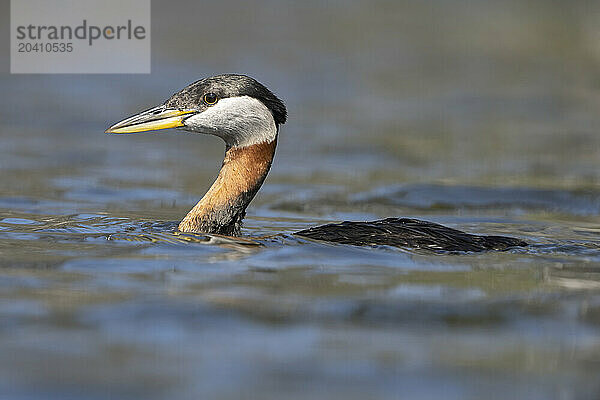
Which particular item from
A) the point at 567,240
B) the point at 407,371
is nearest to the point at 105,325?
the point at 407,371

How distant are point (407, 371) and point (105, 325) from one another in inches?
73.1

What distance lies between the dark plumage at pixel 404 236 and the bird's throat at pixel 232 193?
0.69 metres

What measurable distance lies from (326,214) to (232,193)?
3.10 m

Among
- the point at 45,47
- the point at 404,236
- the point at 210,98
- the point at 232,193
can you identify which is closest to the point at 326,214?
the point at 232,193

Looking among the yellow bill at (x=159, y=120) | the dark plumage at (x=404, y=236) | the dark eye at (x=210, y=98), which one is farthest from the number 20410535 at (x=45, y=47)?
the dark plumage at (x=404, y=236)

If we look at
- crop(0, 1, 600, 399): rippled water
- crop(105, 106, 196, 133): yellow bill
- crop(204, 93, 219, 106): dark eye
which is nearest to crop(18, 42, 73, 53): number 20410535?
crop(0, 1, 600, 399): rippled water

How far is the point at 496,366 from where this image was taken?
5.84 meters

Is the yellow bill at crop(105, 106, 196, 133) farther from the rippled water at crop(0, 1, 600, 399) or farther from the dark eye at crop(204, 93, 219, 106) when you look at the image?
the rippled water at crop(0, 1, 600, 399)

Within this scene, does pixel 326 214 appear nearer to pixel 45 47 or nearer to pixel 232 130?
pixel 232 130

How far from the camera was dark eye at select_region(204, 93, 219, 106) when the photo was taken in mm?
9445

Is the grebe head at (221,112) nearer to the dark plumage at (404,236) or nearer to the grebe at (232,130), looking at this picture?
the grebe at (232,130)

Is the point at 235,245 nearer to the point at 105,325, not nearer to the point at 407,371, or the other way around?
the point at 105,325

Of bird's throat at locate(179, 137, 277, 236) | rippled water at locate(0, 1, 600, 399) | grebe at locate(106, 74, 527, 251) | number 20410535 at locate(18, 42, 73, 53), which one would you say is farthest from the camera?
number 20410535 at locate(18, 42, 73, 53)

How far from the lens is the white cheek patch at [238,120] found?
30.8ft
